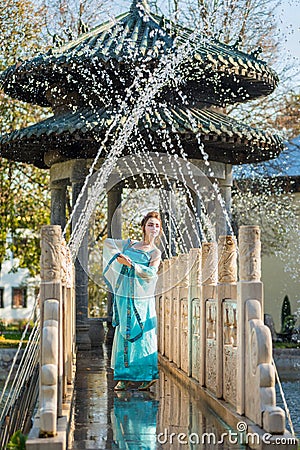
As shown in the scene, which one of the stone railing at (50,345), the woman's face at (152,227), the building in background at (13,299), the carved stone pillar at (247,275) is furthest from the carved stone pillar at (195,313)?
the building in background at (13,299)

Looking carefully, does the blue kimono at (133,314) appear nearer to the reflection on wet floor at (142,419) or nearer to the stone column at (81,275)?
the reflection on wet floor at (142,419)

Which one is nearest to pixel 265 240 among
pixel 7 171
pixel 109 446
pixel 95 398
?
pixel 7 171

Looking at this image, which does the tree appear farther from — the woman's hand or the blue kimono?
the woman's hand

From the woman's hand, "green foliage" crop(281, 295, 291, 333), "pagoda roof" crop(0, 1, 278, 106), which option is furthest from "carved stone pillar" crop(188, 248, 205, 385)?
"green foliage" crop(281, 295, 291, 333)

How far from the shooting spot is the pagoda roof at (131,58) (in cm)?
1469

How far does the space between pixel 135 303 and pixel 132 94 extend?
6734 millimetres

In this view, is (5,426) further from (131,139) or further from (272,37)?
(272,37)

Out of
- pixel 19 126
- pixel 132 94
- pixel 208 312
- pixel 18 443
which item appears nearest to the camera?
pixel 18 443

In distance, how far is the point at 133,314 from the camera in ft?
30.3

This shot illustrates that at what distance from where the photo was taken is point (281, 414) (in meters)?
5.88

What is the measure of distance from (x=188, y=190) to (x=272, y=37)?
11514 mm

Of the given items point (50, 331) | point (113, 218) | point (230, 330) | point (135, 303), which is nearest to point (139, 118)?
point (113, 218)

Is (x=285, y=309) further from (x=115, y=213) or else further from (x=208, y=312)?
(x=208, y=312)

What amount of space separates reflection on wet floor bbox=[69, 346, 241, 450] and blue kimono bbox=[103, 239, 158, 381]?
0.89ft
